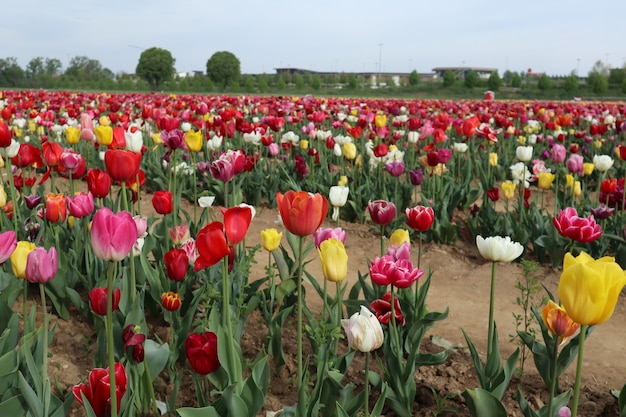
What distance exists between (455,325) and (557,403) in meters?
1.66

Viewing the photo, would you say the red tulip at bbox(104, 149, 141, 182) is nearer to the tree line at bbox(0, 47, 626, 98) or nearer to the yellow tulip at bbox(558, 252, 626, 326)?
the yellow tulip at bbox(558, 252, 626, 326)

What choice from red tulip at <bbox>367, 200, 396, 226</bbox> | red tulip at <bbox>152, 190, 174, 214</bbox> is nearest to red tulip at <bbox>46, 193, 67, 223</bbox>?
red tulip at <bbox>152, 190, 174, 214</bbox>

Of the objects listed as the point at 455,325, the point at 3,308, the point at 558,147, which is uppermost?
the point at 558,147

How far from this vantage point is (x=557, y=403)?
7.79 ft

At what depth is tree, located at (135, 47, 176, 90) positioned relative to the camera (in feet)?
240

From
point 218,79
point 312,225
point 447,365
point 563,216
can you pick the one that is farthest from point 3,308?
point 218,79

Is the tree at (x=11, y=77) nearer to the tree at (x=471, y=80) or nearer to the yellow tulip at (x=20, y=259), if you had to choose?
the tree at (x=471, y=80)

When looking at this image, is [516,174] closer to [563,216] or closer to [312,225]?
[563,216]

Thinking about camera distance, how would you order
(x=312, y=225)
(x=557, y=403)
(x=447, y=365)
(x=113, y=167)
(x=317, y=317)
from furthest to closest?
(x=317, y=317)
(x=447, y=365)
(x=113, y=167)
(x=557, y=403)
(x=312, y=225)

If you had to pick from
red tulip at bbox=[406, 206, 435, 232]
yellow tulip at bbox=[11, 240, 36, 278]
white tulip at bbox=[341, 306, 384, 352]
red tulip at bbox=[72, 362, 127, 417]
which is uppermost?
red tulip at bbox=[406, 206, 435, 232]

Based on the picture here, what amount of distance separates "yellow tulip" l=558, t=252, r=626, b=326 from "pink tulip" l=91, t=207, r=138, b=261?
1.17 meters

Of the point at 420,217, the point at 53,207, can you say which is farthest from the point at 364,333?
the point at 53,207

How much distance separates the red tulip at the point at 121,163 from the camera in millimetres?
2777

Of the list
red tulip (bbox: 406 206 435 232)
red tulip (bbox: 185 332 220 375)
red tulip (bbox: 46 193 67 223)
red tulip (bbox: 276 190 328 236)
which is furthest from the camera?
red tulip (bbox: 46 193 67 223)
